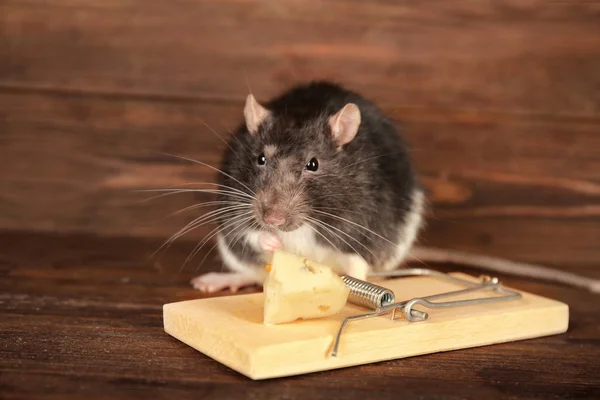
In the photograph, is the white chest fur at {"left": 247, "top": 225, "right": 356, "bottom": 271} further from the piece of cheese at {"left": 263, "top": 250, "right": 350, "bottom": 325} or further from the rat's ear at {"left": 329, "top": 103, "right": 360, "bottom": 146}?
the piece of cheese at {"left": 263, "top": 250, "right": 350, "bottom": 325}

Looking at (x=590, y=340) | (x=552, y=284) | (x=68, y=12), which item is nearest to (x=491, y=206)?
(x=552, y=284)

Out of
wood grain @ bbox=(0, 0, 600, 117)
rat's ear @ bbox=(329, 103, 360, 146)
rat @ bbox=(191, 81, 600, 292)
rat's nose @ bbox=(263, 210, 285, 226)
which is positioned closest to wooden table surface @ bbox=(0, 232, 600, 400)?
rat @ bbox=(191, 81, 600, 292)

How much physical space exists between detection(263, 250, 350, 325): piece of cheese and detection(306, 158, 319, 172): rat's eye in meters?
0.47

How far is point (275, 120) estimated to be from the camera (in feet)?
7.93

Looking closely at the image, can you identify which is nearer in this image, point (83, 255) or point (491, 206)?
point (83, 255)

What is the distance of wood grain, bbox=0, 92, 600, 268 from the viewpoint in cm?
343

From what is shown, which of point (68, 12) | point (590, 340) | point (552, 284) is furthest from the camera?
point (68, 12)

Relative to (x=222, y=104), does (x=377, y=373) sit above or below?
below

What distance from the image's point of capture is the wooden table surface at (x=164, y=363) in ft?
5.61

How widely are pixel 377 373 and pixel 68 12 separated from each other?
2.14 m

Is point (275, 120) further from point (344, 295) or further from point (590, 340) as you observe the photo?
point (590, 340)

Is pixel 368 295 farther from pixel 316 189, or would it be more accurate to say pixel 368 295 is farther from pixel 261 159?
pixel 261 159

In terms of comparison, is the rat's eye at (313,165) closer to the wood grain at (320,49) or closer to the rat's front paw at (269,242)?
the rat's front paw at (269,242)

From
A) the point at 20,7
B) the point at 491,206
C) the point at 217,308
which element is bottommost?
the point at 217,308
